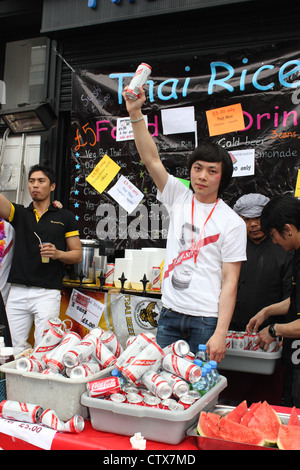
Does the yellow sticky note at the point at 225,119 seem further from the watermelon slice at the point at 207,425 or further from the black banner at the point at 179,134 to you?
the watermelon slice at the point at 207,425

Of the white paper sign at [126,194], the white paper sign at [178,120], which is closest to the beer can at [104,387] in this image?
the white paper sign at [126,194]

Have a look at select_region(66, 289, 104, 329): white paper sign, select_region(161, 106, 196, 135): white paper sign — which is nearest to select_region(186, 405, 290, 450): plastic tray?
select_region(66, 289, 104, 329): white paper sign

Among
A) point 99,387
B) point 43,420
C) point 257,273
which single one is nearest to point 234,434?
point 99,387

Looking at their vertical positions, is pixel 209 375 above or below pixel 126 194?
below

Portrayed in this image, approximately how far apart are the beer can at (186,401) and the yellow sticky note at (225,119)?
2952 mm

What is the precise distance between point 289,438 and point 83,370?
2.45 feet

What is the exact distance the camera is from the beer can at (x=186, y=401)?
1424 mm

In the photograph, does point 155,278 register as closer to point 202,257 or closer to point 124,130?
point 202,257

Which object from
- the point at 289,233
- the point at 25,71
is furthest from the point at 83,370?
the point at 25,71

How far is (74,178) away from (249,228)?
6.87ft

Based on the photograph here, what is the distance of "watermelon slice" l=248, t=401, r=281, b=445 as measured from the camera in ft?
4.45

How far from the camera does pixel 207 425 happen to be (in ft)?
4.50

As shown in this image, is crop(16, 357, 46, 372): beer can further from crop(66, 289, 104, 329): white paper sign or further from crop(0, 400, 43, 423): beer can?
crop(66, 289, 104, 329): white paper sign

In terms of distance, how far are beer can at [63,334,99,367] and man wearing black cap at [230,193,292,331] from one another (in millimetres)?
1745
